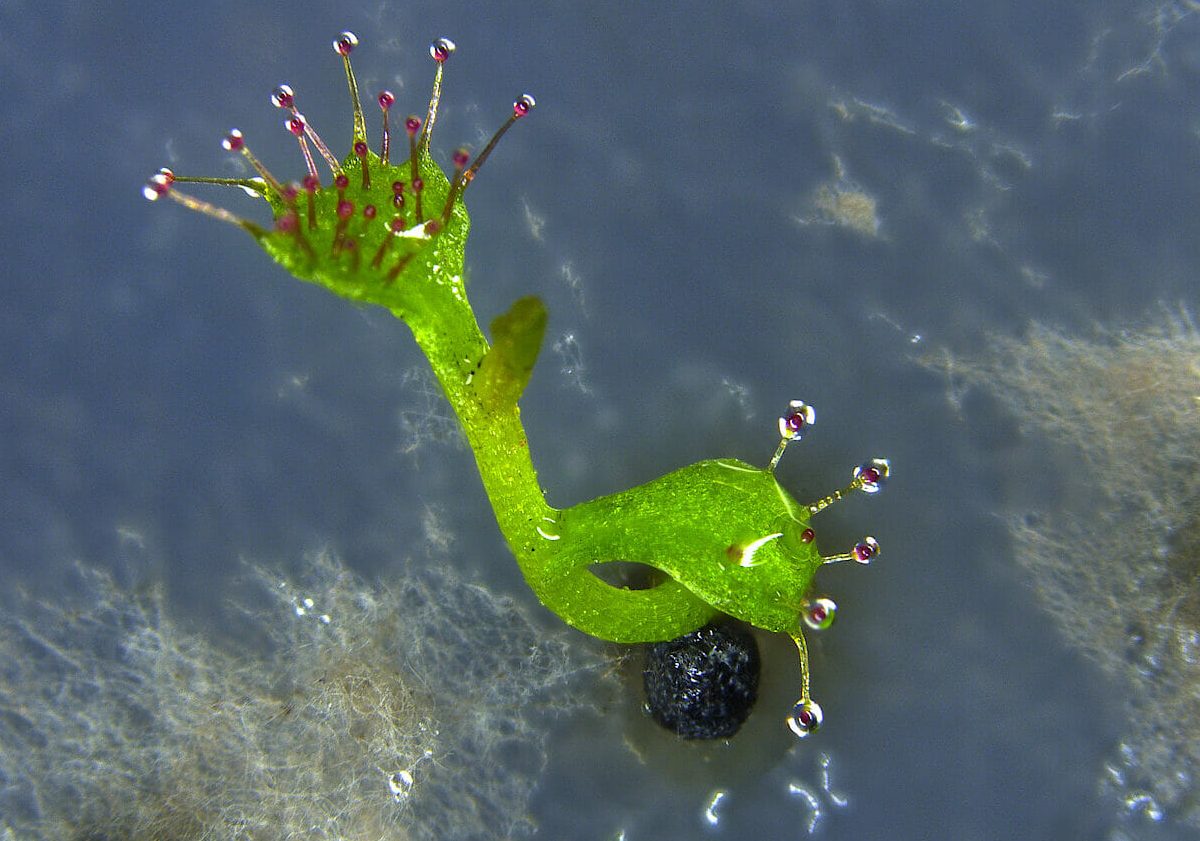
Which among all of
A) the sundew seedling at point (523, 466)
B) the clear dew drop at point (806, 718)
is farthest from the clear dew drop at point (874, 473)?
the clear dew drop at point (806, 718)

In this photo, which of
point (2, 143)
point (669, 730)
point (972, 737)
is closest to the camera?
point (972, 737)

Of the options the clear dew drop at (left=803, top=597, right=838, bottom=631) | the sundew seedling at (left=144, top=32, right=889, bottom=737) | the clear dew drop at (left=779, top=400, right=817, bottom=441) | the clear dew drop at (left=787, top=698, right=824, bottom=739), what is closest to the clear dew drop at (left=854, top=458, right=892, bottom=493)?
the sundew seedling at (left=144, top=32, right=889, bottom=737)

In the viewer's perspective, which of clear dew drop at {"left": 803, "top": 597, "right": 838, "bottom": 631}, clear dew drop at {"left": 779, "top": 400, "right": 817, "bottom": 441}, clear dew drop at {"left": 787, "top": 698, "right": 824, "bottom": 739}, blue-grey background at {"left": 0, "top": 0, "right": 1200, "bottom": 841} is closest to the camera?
clear dew drop at {"left": 803, "top": 597, "right": 838, "bottom": 631}

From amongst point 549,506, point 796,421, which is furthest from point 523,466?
point 796,421

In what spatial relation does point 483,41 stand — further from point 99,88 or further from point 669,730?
point 669,730

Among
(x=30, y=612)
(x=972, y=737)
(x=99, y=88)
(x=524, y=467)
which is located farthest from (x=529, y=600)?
(x=99, y=88)

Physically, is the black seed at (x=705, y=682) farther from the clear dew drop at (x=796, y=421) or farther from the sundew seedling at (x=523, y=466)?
the clear dew drop at (x=796, y=421)

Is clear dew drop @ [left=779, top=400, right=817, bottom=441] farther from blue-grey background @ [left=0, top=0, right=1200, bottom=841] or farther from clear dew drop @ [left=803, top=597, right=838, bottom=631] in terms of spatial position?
clear dew drop @ [left=803, top=597, right=838, bottom=631]
